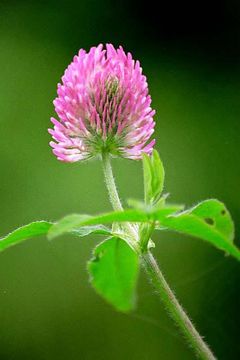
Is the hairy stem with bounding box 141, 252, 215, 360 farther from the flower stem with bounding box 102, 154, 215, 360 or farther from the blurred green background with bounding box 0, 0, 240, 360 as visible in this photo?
the blurred green background with bounding box 0, 0, 240, 360

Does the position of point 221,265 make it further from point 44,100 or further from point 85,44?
point 85,44

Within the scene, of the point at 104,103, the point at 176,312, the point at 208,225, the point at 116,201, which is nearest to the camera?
the point at 208,225

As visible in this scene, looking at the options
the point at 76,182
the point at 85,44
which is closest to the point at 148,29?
the point at 85,44

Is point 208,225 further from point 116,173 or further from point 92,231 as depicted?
point 116,173

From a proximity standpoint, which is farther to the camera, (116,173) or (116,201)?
(116,173)

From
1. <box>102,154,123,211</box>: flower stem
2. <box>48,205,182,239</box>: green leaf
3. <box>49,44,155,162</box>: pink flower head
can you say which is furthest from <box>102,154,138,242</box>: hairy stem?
<box>48,205,182,239</box>: green leaf

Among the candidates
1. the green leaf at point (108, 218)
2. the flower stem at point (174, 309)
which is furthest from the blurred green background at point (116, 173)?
the green leaf at point (108, 218)

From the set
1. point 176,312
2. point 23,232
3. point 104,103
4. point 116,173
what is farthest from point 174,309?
point 116,173
